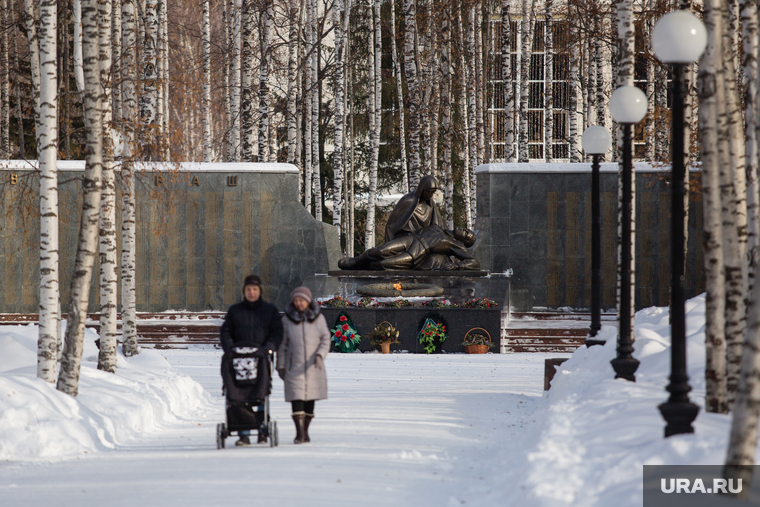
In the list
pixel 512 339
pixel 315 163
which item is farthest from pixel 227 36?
pixel 512 339

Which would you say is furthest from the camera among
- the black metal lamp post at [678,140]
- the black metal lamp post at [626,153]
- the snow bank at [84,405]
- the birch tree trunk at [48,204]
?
the birch tree trunk at [48,204]

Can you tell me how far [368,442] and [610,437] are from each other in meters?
2.17

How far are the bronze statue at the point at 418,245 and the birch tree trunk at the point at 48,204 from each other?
10.8 m

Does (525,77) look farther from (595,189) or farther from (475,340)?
(595,189)

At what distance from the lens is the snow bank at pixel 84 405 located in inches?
274

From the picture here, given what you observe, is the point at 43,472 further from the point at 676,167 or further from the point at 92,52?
the point at 676,167

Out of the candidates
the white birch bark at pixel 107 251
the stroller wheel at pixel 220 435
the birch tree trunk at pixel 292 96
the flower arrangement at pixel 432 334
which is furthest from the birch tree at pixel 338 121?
the stroller wheel at pixel 220 435

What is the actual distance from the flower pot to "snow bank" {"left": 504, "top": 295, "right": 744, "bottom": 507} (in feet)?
20.7

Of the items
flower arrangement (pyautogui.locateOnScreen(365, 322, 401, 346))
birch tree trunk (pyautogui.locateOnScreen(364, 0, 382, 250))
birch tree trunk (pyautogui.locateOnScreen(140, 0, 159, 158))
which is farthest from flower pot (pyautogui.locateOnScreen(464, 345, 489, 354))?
birch tree trunk (pyautogui.locateOnScreen(364, 0, 382, 250))

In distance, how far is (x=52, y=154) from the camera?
9078 mm

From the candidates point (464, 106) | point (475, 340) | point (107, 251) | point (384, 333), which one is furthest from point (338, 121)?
point (107, 251)

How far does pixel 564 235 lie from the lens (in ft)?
68.0

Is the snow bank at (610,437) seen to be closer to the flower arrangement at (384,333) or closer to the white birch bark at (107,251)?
the white birch bark at (107,251)

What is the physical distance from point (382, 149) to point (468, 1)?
11645 millimetres
